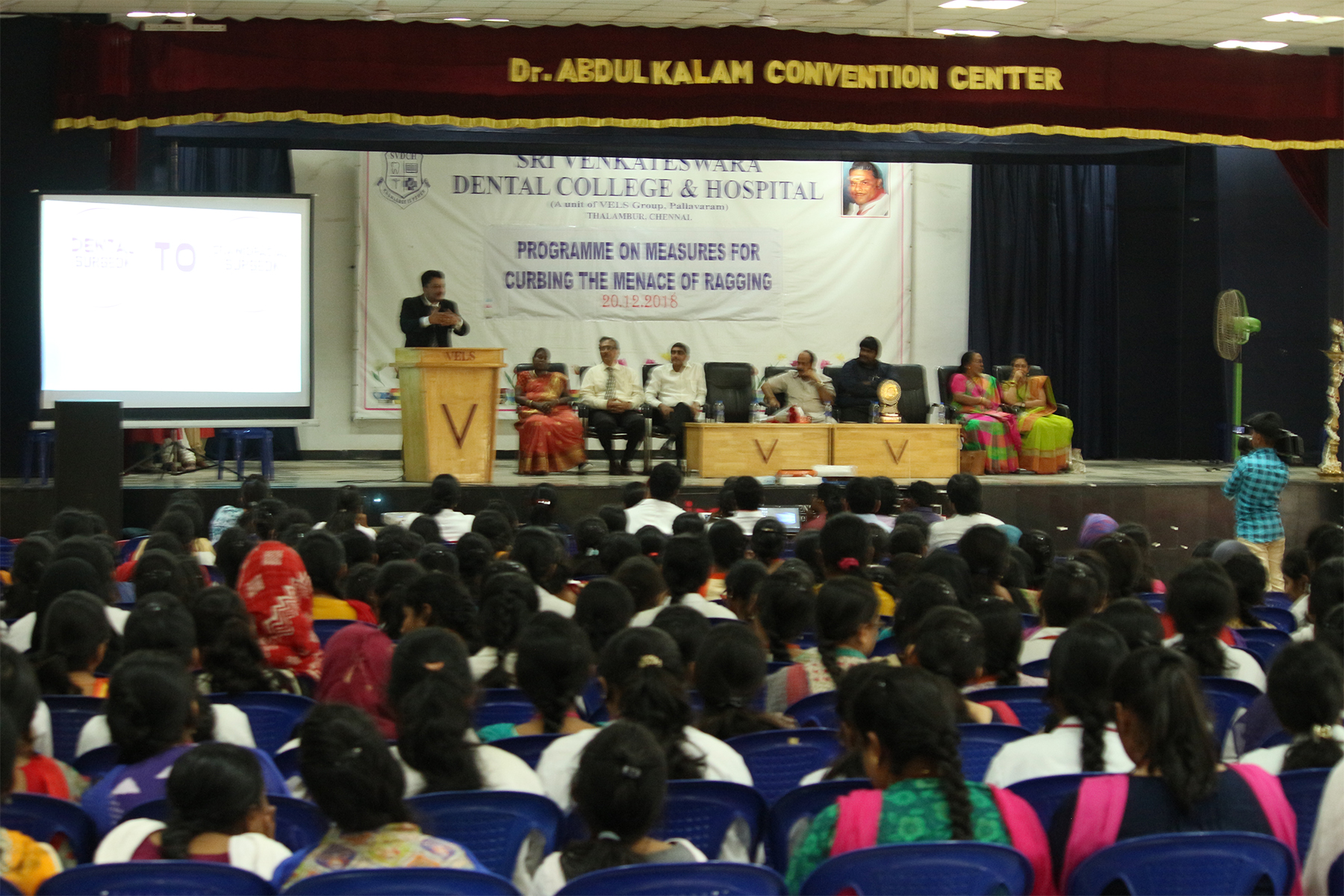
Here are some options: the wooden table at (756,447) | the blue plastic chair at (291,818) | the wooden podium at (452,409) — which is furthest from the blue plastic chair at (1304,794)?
the wooden table at (756,447)

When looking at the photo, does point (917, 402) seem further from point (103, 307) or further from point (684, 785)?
point (684, 785)

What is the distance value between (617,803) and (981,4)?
798cm

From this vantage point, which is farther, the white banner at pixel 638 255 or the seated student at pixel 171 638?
the white banner at pixel 638 255

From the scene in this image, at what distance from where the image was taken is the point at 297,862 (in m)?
1.92

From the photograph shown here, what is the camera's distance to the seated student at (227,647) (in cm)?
306

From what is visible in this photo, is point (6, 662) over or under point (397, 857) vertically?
over

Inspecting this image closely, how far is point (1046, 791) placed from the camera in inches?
89.1

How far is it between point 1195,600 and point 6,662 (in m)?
2.49

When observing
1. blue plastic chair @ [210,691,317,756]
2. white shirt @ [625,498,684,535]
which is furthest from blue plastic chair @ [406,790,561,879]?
white shirt @ [625,498,684,535]

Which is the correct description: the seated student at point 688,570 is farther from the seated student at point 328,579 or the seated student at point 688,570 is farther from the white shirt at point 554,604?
the seated student at point 328,579

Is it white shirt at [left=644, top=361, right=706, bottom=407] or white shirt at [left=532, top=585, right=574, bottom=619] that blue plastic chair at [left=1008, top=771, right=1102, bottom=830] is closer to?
white shirt at [left=532, top=585, right=574, bottom=619]

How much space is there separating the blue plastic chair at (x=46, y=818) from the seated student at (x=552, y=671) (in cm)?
73

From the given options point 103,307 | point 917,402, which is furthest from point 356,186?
point 917,402

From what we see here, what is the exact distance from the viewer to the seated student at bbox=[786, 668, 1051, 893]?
77.0 inches
